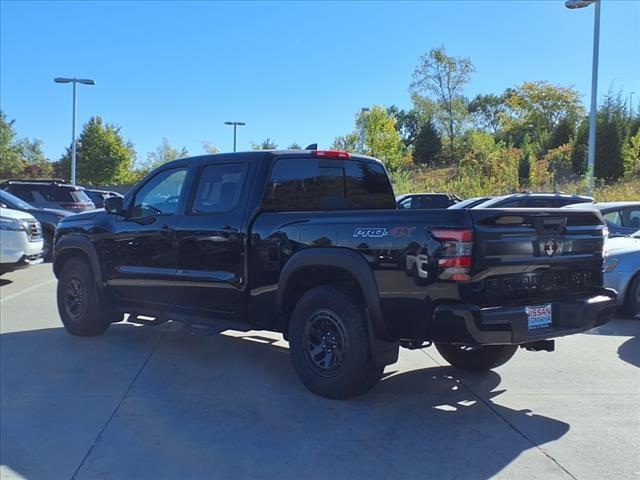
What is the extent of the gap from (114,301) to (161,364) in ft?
3.86

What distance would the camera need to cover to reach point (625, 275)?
26.1 feet

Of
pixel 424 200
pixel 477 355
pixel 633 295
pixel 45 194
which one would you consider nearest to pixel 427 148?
pixel 424 200

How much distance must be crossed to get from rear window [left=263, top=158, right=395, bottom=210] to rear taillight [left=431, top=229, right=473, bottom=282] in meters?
1.88

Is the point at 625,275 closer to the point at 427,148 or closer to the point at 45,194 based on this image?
the point at 45,194

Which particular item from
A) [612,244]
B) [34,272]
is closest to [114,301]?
[612,244]

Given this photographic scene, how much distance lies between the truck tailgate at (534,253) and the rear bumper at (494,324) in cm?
12

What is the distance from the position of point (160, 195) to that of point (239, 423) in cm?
286

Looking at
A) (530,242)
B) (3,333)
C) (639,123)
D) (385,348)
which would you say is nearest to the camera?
(530,242)

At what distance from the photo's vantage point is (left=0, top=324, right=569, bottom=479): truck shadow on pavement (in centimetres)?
380

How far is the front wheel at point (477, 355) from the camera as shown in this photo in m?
5.68

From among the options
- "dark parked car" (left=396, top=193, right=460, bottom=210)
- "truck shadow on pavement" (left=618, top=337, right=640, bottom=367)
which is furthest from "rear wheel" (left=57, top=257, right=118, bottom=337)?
"dark parked car" (left=396, top=193, right=460, bottom=210)

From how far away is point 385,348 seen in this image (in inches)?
185

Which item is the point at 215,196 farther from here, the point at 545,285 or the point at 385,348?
the point at 545,285

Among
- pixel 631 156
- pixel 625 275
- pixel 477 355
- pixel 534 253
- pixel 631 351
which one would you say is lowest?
pixel 631 351
